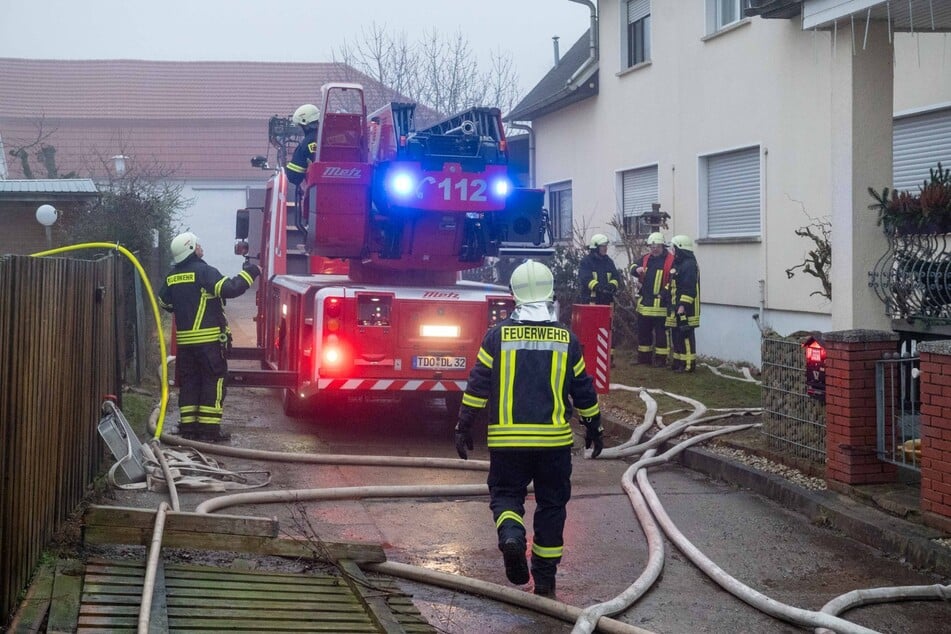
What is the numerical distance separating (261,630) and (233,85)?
148 ft

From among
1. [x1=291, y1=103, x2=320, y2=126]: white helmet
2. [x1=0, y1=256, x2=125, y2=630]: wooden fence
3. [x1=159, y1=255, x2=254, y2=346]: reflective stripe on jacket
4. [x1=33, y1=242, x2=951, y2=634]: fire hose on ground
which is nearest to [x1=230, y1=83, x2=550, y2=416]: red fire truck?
[x1=291, y1=103, x2=320, y2=126]: white helmet

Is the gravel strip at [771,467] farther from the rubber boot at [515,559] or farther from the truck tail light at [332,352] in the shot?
the truck tail light at [332,352]

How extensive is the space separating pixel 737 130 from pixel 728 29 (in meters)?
1.39

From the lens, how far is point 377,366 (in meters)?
10.6

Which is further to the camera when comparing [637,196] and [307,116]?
[637,196]

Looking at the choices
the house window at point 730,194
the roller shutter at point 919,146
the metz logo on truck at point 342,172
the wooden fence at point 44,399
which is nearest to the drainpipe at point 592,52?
the house window at point 730,194

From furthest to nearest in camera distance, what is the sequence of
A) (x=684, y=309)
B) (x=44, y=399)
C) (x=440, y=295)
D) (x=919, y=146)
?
(x=684, y=309) < (x=919, y=146) < (x=440, y=295) < (x=44, y=399)

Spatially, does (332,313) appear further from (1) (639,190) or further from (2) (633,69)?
(2) (633,69)

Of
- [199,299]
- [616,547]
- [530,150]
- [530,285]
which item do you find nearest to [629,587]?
[616,547]

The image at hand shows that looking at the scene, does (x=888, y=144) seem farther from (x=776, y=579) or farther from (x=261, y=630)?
(x=261, y=630)

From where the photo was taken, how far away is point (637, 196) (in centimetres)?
1927

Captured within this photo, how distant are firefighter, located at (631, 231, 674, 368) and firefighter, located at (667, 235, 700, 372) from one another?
30cm

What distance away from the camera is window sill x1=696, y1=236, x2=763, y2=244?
15.2 meters

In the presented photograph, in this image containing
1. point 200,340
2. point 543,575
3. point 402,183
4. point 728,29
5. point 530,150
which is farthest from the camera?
point 530,150
